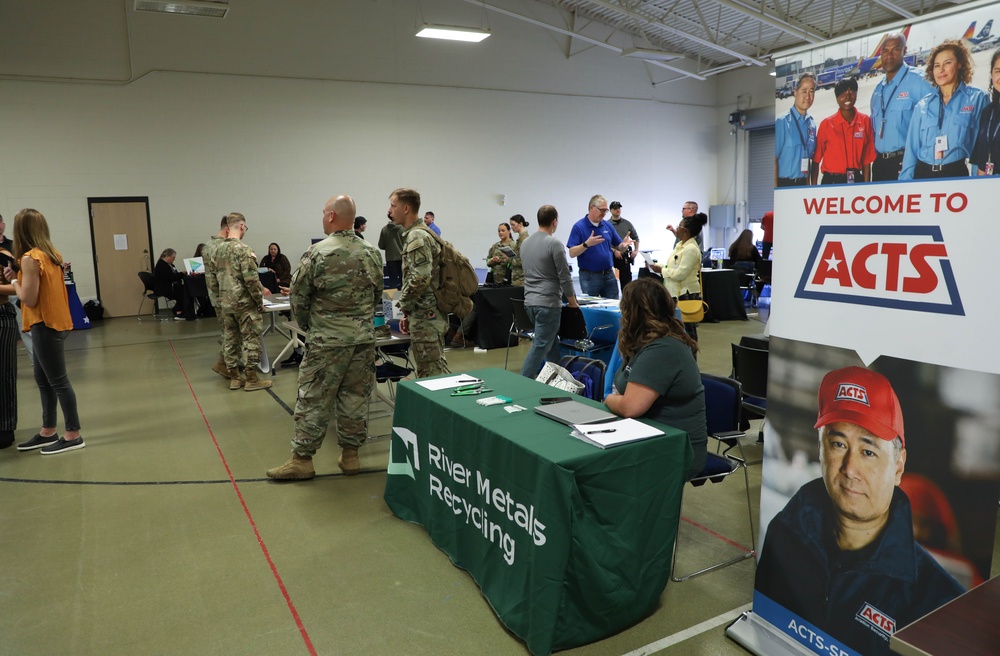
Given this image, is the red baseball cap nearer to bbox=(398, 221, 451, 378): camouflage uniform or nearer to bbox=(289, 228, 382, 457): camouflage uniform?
bbox=(289, 228, 382, 457): camouflage uniform

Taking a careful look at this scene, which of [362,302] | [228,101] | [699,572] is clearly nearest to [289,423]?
[362,302]

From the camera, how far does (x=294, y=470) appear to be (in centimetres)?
376

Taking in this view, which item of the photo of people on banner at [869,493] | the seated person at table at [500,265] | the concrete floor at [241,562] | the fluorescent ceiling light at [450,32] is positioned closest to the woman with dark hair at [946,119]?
the photo of people on banner at [869,493]

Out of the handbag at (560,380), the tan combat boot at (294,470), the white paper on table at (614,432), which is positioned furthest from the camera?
the tan combat boot at (294,470)

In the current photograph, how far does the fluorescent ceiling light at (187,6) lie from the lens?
8.68m

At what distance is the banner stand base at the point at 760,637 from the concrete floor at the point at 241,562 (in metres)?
0.04

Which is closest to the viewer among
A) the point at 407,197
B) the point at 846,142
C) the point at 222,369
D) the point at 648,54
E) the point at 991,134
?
the point at 991,134

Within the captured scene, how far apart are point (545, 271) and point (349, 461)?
1.99 metres

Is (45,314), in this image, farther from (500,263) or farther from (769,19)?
(769,19)

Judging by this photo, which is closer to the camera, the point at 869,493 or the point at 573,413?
the point at 869,493

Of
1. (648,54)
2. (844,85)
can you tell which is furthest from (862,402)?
(648,54)

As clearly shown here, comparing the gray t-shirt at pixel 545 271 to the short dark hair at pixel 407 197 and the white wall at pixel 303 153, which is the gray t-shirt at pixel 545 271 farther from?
the white wall at pixel 303 153

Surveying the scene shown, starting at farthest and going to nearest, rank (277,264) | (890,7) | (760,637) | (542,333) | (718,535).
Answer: (277,264)
(890,7)
(542,333)
(718,535)
(760,637)

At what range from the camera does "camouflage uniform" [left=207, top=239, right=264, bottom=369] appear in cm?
582
